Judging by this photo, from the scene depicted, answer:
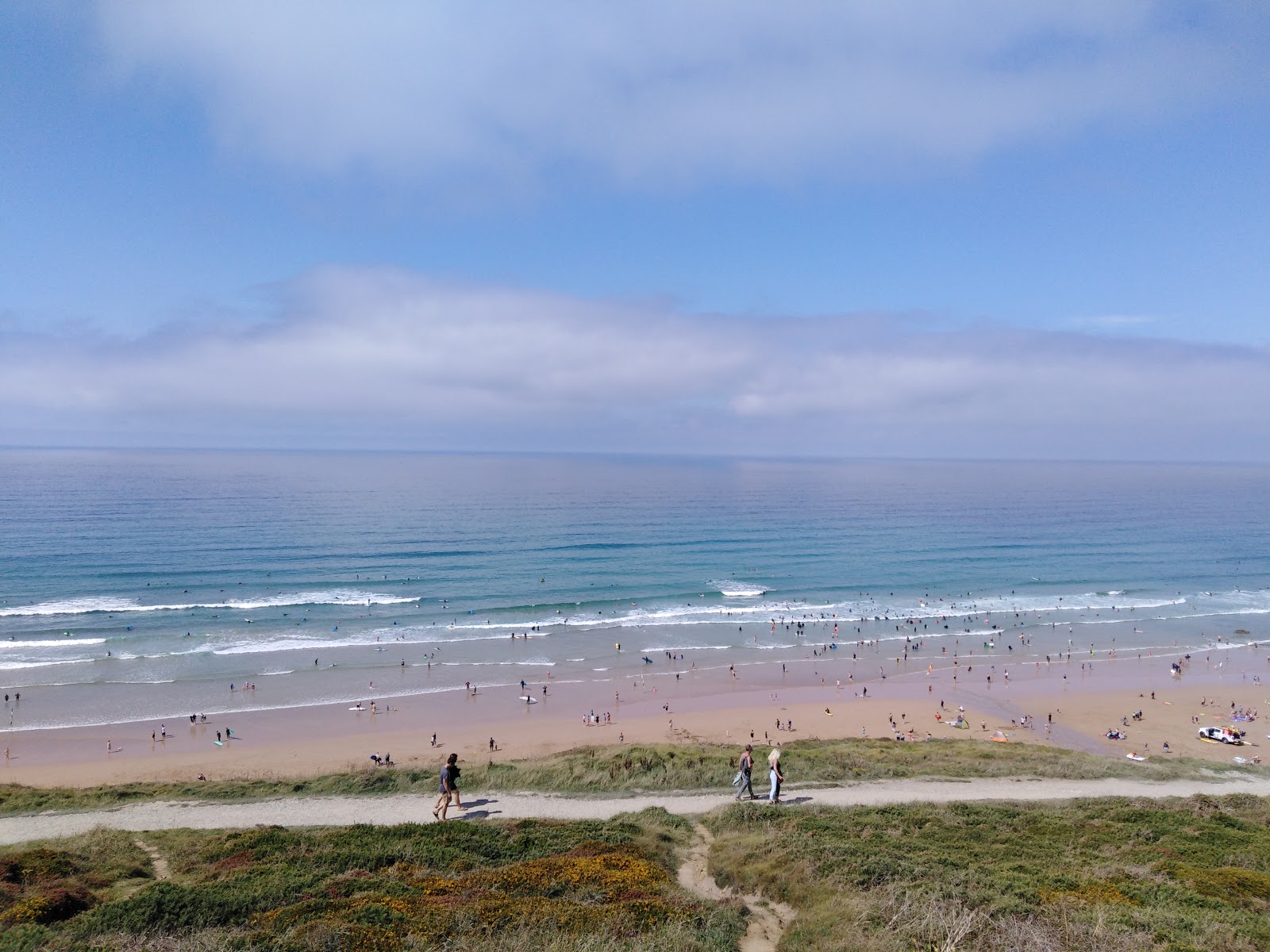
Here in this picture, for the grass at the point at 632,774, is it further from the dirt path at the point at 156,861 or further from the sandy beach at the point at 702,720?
the sandy beach at the point at 702,720

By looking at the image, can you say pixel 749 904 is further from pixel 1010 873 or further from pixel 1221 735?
pixel 1221 735

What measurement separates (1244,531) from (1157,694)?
270 feet

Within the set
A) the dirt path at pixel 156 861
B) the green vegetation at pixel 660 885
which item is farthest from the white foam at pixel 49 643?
the dirt path at pixel 156 861

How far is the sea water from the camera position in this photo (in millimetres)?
38906

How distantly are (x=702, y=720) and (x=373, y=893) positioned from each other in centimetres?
2498

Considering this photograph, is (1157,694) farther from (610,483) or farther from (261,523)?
(610,483)

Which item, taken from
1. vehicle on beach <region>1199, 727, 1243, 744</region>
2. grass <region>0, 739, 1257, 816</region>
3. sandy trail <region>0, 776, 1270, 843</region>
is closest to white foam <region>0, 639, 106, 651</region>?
grass <region>0, 739, 1257, 816</region>

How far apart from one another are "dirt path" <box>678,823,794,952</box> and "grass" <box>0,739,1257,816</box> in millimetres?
5395

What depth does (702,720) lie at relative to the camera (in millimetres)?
33375

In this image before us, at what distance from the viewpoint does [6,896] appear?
10.6 m

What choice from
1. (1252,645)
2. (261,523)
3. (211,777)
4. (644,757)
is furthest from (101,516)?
(1252,645)

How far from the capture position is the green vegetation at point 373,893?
8.52 m

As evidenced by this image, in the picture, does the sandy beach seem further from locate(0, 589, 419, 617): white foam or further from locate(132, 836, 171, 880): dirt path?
locate(0, 589, 419, 617): white foam

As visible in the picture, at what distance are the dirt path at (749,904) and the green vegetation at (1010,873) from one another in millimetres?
243
